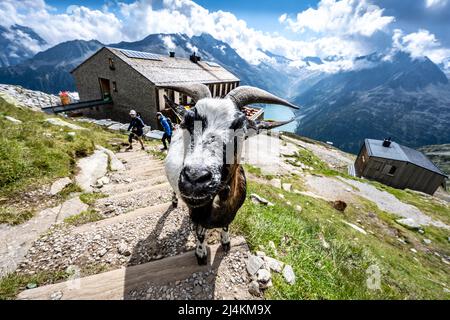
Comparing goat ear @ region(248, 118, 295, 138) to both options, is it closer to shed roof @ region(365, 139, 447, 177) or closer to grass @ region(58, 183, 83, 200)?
grass @ region(58, 183, 83, 200)

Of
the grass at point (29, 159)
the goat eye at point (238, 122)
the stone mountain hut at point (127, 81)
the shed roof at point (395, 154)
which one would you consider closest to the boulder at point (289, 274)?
the goat eye at point (238, 122)

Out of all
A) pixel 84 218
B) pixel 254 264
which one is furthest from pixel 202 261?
pixel 84 218

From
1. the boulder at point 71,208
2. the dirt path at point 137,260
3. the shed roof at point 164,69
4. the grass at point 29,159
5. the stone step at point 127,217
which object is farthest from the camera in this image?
the shed roof at point 164,69

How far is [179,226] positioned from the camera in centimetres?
563

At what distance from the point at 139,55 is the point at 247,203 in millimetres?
35604

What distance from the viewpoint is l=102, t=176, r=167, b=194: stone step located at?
7961 mm

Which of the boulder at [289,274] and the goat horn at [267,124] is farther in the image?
the goat horn at [267,124]

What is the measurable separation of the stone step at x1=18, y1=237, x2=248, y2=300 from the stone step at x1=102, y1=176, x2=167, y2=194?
14.7ft

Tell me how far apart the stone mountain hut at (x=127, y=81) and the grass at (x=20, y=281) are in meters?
24.4

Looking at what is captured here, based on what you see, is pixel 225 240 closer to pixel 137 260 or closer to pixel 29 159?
pixel 137 260

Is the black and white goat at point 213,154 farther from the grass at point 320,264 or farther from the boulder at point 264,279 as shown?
the grass at point 320,264

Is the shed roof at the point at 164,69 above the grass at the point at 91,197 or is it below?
above

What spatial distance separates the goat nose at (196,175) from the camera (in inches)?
110

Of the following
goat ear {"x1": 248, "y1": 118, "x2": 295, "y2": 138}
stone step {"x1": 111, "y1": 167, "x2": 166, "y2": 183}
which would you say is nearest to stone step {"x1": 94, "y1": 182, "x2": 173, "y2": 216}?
stone step {"x1": 111, "y1": 167, "x2": 166, "y2": 183}
